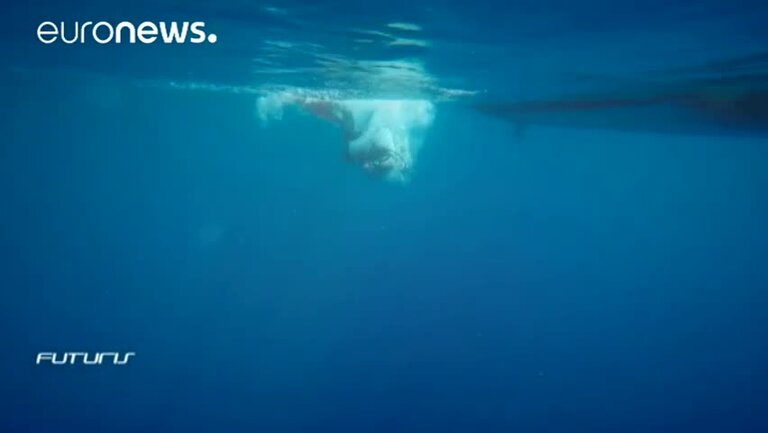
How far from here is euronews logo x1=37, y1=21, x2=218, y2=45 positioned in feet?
15.1

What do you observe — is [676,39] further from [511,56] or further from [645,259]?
[645,259]

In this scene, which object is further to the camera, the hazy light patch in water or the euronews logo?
the hazy light patch in water

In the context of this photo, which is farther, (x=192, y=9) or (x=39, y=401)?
(x=39, y=401)

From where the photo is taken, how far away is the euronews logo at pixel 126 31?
182 inches

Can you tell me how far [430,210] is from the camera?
4700 centimetres

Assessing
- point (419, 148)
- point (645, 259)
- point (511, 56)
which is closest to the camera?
point (511, 56)

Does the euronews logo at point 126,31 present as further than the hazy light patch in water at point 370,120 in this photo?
No

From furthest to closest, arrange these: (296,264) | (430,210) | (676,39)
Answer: (430,210) → (296,264) → (676,39)

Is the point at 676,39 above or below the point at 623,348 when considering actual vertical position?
above

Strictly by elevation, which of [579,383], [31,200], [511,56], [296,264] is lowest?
[579,383]

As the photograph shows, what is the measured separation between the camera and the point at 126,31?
4840 mm

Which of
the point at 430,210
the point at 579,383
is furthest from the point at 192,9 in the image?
the point at 430,210

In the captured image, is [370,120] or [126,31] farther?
[370,120]

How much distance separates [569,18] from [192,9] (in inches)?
138
